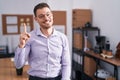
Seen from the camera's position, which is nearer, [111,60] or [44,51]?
[44,51]

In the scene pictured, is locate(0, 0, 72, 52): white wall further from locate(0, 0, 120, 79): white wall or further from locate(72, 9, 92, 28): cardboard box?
locate(72, 9, 92, 28): cardboard box

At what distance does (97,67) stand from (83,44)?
1.74ft

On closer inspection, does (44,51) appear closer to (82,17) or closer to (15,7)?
(82,17)

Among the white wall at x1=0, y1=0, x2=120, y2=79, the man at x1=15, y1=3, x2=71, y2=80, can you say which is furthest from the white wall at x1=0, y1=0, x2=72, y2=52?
the man at x1=15, y1=3, x2=71, y2=80

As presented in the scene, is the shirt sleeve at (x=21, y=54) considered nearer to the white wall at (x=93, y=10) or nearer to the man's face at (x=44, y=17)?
the man's face at (x=44, y=17)

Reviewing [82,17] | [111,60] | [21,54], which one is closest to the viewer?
[21,54]

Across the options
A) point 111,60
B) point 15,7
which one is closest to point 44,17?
point 111,60

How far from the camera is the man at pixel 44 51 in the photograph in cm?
136

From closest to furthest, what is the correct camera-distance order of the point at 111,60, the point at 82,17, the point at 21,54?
the point at 21,54
the point at 111,60
the point at 82,17

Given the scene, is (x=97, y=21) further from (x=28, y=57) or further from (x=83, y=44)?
(x=28, y=57)

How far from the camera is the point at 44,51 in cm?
139

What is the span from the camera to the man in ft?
4.47

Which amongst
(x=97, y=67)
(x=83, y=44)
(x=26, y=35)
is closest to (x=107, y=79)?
(x=97, y=67)

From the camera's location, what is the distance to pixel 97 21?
12.6 ft
